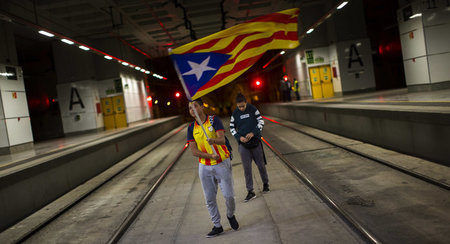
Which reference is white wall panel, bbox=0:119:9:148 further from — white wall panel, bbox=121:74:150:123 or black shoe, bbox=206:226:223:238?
black shoe, bbox=206:226:223:238

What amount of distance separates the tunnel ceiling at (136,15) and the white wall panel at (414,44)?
978cm

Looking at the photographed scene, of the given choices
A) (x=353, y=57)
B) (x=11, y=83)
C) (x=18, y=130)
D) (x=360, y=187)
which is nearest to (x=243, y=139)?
(x=360, y=187)

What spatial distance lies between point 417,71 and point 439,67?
2.91 feet

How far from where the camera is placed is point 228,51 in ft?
19.1

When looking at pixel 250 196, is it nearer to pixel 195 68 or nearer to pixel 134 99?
pixel 195 68

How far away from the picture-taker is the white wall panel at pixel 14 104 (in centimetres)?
1664

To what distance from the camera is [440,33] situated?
15.3 m

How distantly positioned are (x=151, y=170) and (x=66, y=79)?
1784cm

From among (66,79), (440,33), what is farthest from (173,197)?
(66,79)

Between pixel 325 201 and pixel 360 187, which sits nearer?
pixel 325 201

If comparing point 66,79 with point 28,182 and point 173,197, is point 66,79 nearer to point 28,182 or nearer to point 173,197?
point 28,182

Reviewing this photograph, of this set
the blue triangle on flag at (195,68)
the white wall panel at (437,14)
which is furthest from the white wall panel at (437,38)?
the blue triangle on flag at (195,68)

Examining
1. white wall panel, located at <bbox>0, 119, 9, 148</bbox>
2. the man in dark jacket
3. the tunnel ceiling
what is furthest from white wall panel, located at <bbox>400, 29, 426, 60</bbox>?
white wall panel, located at <bbox>0, 119, 9, 148</bbox>

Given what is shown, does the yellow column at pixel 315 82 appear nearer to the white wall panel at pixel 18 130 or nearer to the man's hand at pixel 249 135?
the white wall panel at pixel 18 130
